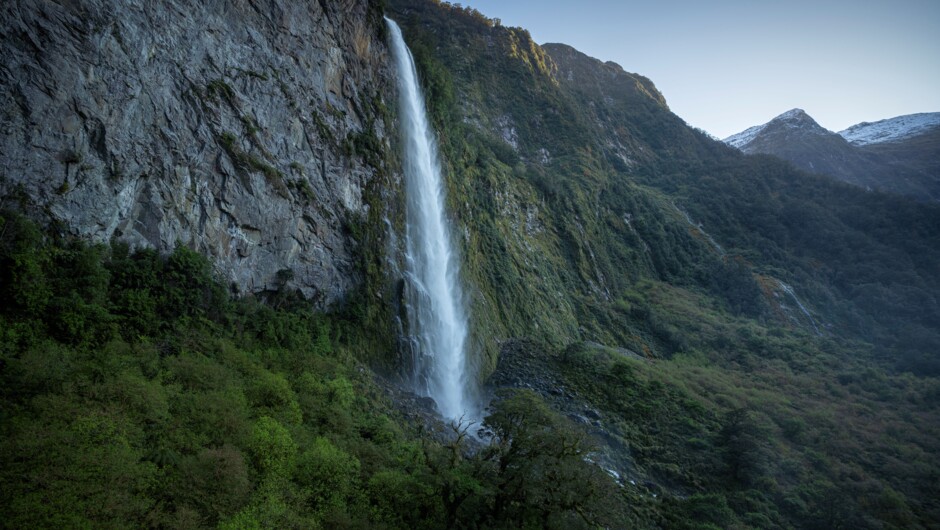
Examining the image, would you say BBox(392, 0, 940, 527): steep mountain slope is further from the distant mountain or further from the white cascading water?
the distant mountain

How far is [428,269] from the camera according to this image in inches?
823

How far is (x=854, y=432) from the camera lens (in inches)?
953

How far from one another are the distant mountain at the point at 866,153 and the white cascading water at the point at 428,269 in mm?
89231

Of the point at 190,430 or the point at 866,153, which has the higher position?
the point at 190,430

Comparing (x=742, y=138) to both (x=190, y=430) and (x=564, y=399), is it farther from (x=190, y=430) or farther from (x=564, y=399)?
(x=190, y=430)

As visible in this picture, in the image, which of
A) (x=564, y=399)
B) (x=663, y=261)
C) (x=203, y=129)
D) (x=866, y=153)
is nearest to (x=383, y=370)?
(x=564, y=399)

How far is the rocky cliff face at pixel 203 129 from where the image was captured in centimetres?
973

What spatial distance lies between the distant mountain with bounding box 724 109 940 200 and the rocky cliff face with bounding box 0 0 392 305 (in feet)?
315

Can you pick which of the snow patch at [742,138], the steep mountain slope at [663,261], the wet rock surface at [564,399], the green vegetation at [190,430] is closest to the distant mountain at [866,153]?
the snow patch at [742,138]

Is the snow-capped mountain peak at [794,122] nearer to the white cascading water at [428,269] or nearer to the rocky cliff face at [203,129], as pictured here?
the white cascading water at [428,269]

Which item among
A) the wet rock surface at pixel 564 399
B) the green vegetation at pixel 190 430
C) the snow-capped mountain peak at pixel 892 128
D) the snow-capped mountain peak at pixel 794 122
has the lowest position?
the wet rock surface at pixel 564 399

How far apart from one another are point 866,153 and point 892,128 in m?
49.7

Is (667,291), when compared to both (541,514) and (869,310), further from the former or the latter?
(541,514)

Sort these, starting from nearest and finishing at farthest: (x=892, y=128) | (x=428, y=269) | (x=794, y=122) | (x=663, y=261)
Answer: (x=428, y=269)
(x=663, y=261)
(x=794, y=122)
(x=892, y=128)
